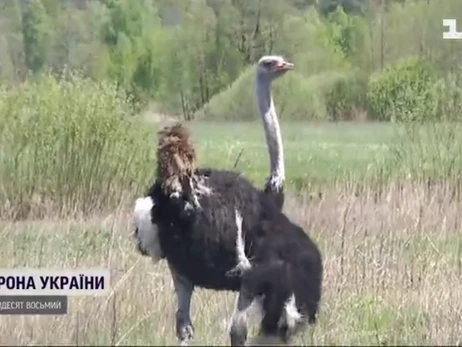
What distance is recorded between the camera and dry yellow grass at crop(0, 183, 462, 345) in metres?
5.85

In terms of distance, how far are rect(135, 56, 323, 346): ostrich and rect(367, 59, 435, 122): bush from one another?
4.93ft

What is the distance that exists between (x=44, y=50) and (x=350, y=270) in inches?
68.9

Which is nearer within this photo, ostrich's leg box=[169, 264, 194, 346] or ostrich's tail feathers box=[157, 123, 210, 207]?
ostrich's tail feathers box=[157, 123, 210, 207]

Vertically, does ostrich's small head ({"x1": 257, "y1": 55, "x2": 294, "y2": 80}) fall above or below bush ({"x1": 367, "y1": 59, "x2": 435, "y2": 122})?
above

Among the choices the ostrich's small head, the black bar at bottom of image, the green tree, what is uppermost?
the green tree

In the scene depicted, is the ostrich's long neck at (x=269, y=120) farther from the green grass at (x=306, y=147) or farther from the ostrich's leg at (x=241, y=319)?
the ostrich's leg at (x=241, y=319)

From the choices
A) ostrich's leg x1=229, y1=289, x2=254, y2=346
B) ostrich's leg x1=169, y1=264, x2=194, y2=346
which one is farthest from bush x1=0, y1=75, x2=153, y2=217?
ostrich's leg x1=229, y1=289, x2=254, y2=346

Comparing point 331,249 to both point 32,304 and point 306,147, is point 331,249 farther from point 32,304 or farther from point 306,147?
point 32,304

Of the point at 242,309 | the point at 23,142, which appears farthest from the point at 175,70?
the point at 242,309

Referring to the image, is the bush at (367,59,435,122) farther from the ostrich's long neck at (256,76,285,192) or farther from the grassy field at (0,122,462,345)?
the ostrich's long neck at (256,76,285,192)

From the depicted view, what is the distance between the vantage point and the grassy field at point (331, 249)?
5953 millimetres

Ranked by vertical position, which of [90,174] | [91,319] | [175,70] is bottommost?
[91,319]

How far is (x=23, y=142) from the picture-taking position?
22.0 feet

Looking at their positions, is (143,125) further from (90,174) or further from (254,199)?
(254,199)
